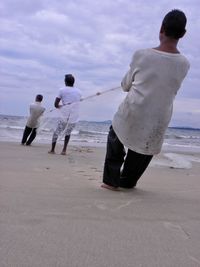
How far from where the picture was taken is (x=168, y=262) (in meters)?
2.30

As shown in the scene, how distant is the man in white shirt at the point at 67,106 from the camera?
A: 905cm

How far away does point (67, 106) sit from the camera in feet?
30.0

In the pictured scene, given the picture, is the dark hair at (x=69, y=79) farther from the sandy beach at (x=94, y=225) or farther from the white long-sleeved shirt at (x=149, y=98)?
the white long-sleeved shirt at (x=149, y=98)

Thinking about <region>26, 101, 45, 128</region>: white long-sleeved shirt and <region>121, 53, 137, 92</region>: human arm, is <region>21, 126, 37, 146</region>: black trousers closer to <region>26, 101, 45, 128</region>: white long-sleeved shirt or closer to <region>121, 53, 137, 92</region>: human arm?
<region>26, 101, 45, 128</region>: white long-sleeved shirt

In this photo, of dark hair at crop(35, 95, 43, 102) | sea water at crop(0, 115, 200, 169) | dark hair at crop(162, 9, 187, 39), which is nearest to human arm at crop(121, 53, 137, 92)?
dark hair at crop(162, 9, 187, 39)

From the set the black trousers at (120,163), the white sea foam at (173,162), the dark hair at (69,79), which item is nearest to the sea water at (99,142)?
the white sea foam at (173,162)

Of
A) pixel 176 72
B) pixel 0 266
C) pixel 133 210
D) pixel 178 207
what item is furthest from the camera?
pixel 176 72

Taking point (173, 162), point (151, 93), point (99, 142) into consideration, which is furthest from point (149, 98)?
point (99, 142)

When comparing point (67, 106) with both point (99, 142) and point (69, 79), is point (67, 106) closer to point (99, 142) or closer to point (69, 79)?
point (69, 79)

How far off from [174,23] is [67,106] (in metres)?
5.29

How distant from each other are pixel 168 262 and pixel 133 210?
116 centimetres

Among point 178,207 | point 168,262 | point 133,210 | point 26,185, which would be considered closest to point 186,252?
point 168,262

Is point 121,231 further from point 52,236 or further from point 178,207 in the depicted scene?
point 178,207

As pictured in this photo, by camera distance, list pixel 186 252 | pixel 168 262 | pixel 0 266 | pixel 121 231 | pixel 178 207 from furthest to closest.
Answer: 1. pixel 178 207
2. pixel 121 231
3. pixel 186 252
4. pixel 168 262
5. pixel 0 266
